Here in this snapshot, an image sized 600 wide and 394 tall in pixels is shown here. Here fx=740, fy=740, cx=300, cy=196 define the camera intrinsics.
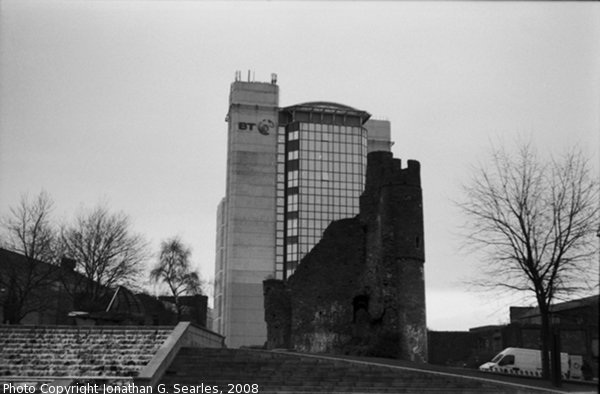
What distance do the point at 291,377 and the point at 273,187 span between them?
7427 cm

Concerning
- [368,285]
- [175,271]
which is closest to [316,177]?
[175,271]

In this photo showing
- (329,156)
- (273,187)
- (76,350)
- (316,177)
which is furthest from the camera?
(329,156)

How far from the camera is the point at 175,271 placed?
61031 millimetres

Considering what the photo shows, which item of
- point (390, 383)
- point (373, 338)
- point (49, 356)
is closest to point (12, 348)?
point (49, 356)

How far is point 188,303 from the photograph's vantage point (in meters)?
58.3

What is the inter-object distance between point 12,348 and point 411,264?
788 inches

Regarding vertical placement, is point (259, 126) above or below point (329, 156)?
above

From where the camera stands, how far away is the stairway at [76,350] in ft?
74.4

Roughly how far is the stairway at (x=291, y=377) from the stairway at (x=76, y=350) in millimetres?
1526

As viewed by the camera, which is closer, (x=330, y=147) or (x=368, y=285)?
(x=368, y=285)

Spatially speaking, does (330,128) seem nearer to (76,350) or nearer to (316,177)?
(316,177)

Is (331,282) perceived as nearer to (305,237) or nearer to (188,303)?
(188,303)

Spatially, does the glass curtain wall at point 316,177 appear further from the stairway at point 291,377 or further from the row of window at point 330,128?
the stairway at point 291,377

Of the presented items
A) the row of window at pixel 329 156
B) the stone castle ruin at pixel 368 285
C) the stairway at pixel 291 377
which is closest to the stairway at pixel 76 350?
the stairway at pixel 291 377
